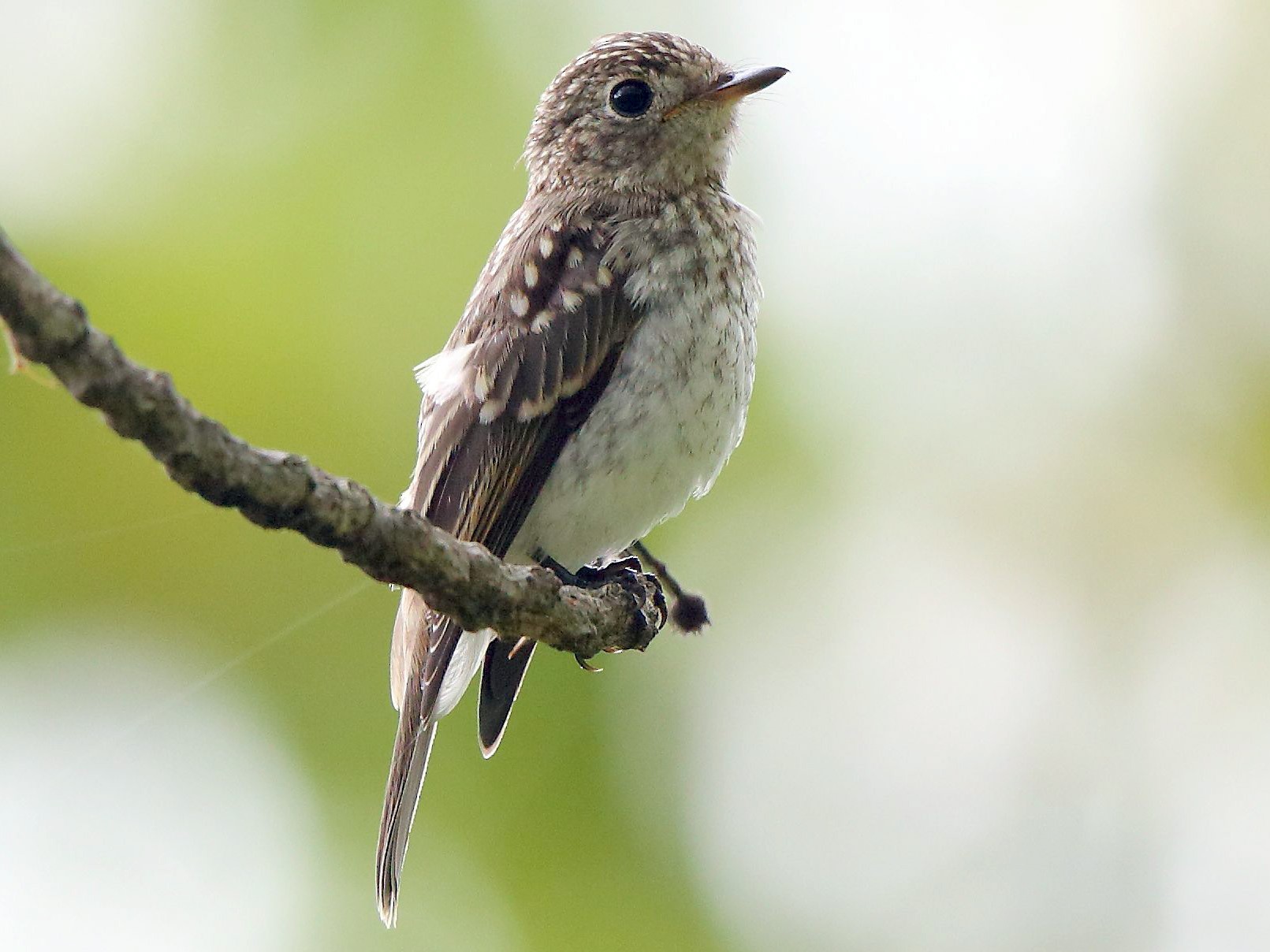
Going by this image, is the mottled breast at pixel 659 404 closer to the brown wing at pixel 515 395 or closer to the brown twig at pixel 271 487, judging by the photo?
the brown wing at pixel 515 395

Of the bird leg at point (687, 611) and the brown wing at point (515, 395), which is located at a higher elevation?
the brown wing at point (515, 395)

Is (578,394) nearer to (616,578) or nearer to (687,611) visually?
(616,578)

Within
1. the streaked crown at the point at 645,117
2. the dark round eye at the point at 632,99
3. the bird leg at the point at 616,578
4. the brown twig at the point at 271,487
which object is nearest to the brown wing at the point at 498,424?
the bird leg at the point at 616,578

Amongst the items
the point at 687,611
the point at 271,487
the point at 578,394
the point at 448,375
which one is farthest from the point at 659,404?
the point at 271,487

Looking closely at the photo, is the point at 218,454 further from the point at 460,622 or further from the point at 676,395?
the point at 676,395

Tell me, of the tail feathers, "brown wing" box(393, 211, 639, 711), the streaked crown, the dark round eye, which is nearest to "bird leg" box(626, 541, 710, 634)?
"brown wing" box(393, 211, 639, 711)

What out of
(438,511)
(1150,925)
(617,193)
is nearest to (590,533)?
(438,511)

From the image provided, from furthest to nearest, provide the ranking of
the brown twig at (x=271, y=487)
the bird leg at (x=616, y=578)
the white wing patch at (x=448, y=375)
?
the white wing patch at (x=448, y=375)
the bird leg at (x=616, y=578)
the brown twig at (x=271, y=487)
